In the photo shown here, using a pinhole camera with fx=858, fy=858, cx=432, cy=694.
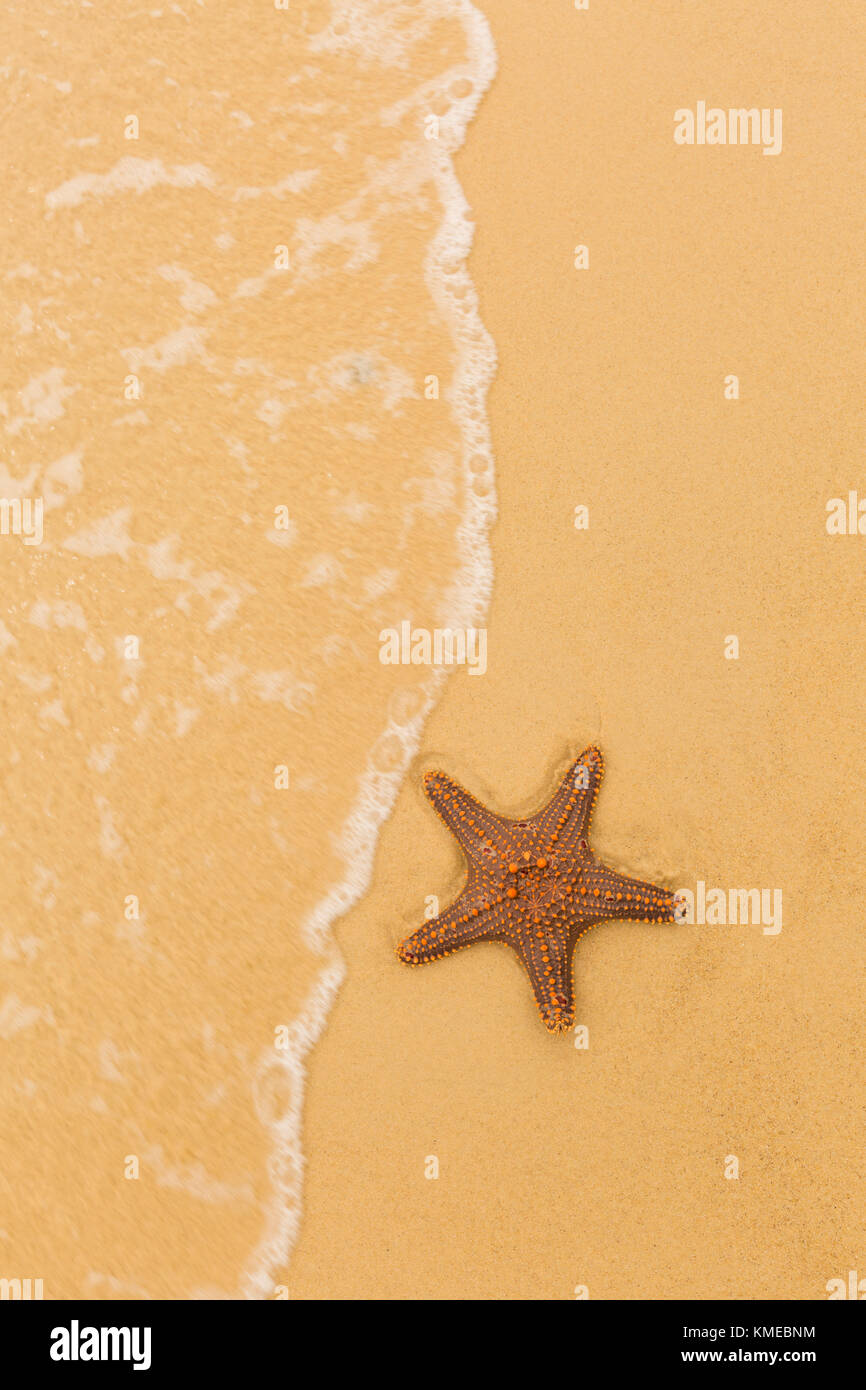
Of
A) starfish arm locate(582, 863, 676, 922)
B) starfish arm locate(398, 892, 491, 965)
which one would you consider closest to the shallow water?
starfish arm locate(398, 892, 491, 965)

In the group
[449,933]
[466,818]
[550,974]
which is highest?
[466,818]

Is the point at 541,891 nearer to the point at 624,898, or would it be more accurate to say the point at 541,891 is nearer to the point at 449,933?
the point at 624,898

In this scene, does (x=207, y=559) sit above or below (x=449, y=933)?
above

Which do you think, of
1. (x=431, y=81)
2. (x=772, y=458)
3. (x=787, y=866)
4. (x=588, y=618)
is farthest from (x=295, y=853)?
(x=431, y=81)

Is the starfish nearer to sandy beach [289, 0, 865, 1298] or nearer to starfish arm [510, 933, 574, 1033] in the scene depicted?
starfish arm [510, 933, 574, 1033]

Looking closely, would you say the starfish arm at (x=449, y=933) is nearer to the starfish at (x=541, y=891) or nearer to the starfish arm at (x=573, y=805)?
the starfish at (x=541, y=891)

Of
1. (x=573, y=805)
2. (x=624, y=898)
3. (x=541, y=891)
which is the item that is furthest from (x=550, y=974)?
(x=573, y=805)
